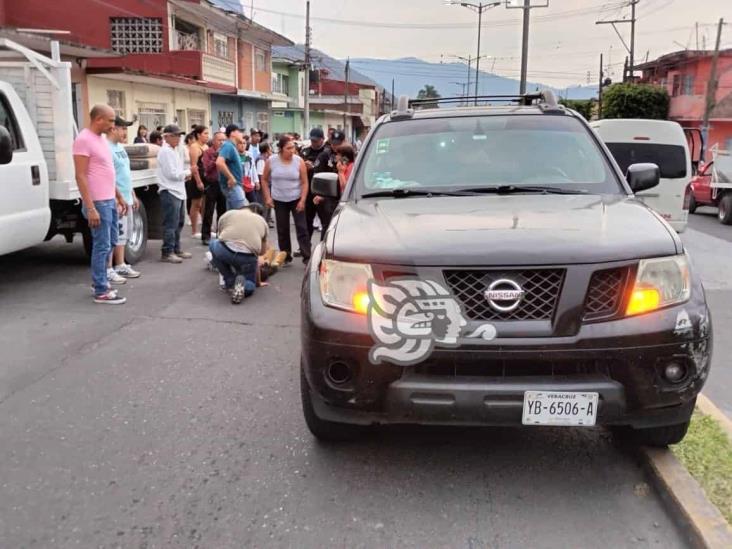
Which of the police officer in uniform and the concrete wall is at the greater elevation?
the concrete wall

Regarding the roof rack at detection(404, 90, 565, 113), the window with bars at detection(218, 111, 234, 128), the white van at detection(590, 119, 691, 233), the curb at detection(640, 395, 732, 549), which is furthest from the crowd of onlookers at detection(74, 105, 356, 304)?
the window with bars at detection(218, 111, 234, 128)

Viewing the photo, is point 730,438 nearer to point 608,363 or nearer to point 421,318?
point 608,363

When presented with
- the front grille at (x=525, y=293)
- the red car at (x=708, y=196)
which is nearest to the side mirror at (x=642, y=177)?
the front grille at (x=525, y=293)

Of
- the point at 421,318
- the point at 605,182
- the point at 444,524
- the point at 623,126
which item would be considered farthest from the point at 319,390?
the point at 623,126

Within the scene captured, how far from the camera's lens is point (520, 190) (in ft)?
13.3

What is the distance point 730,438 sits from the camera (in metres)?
3.71

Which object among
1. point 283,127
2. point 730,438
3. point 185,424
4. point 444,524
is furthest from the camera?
point 283,127

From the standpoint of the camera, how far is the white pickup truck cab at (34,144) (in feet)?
21.7

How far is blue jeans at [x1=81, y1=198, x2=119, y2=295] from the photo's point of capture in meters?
6.68

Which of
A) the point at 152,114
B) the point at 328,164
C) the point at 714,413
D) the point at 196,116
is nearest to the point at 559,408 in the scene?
the point at 714,413

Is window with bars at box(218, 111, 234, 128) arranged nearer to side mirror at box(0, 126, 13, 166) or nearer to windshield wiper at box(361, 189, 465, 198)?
side mirror at box(0, 126, 13, 166)

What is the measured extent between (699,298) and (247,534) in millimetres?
2191

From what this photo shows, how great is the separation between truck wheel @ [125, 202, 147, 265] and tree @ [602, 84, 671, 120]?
40.5 metres

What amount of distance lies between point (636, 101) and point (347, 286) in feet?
150
